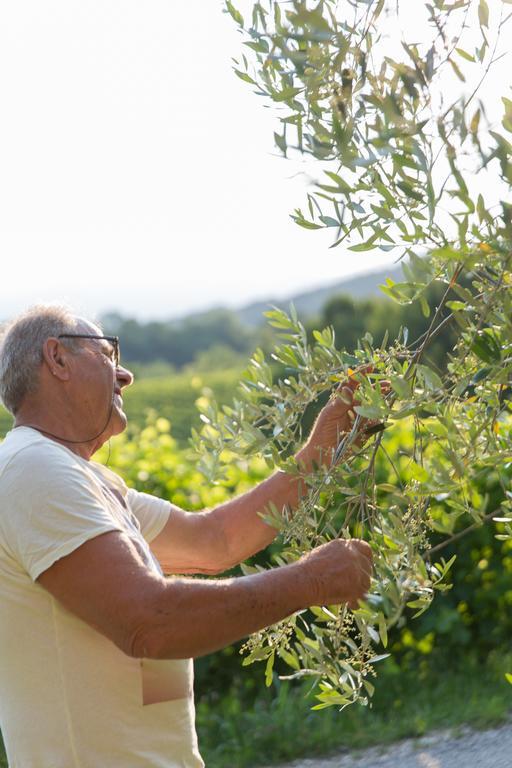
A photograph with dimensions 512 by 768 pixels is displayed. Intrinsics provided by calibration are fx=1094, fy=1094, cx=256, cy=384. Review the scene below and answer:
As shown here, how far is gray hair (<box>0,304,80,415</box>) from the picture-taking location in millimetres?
2545

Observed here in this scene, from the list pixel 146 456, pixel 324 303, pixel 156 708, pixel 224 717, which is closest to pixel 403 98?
pixel 156 708

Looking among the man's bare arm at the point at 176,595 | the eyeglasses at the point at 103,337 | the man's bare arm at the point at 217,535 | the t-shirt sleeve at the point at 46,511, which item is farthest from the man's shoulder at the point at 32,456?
the man's bare arm at the point at 217,535

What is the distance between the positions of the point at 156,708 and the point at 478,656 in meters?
4.20

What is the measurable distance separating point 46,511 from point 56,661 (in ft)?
1.10

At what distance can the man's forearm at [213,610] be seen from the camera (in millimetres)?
2111

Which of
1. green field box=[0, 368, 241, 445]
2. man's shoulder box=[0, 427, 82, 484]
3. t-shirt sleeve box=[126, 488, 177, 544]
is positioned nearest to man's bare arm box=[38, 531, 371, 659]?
man's shoulder box=[0, 427, 82, 484]

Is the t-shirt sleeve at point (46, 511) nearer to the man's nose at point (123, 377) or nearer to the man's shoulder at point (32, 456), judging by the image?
the man's shoulder at point (32, 456)

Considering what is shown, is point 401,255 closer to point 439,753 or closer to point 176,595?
point 176,595

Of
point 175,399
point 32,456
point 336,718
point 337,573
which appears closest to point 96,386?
point 32,456

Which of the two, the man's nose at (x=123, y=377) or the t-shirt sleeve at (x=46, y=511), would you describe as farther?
the man's nose at (x=123, y=377)

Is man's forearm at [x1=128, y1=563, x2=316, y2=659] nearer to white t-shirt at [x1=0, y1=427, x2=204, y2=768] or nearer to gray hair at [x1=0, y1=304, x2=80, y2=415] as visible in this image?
white t-shirt at [x1=0, y1=427, x2=204, y2=768]

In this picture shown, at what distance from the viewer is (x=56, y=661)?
2271 mm

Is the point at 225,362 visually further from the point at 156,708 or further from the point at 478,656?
the point at 156,708

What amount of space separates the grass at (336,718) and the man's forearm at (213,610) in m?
2.73
